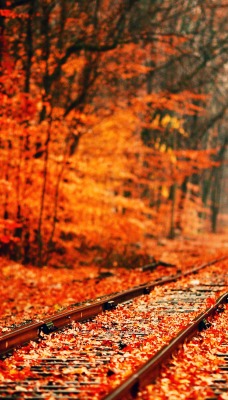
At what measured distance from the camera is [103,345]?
9.16m

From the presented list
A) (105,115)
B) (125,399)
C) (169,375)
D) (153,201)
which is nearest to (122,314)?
(169,375)

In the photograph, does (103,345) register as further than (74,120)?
No

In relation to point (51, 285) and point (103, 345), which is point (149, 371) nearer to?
point (103, 345)

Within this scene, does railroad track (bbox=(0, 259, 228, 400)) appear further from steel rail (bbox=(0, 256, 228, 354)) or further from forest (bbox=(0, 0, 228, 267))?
forest (bbox=(0, 0, 228, 267))

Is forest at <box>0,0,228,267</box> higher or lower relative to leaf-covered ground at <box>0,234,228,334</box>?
higher

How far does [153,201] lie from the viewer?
1598 inches

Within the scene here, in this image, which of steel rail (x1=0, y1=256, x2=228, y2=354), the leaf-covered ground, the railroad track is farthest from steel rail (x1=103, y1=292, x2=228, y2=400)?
the leaf-covered ground

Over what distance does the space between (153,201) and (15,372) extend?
33.3 m

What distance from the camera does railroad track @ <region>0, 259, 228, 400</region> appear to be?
692cm

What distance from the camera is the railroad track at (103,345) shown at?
692 cm

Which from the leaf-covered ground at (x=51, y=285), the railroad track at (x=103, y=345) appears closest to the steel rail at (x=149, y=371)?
the railroad track at (x=103, y=345)

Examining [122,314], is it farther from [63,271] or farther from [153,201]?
[153,201]

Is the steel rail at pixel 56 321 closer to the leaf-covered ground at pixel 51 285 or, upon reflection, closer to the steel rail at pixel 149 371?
the leaf-covered ground at pixel 51 285

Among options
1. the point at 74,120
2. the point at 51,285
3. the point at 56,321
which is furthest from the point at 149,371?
the point at 74,120
